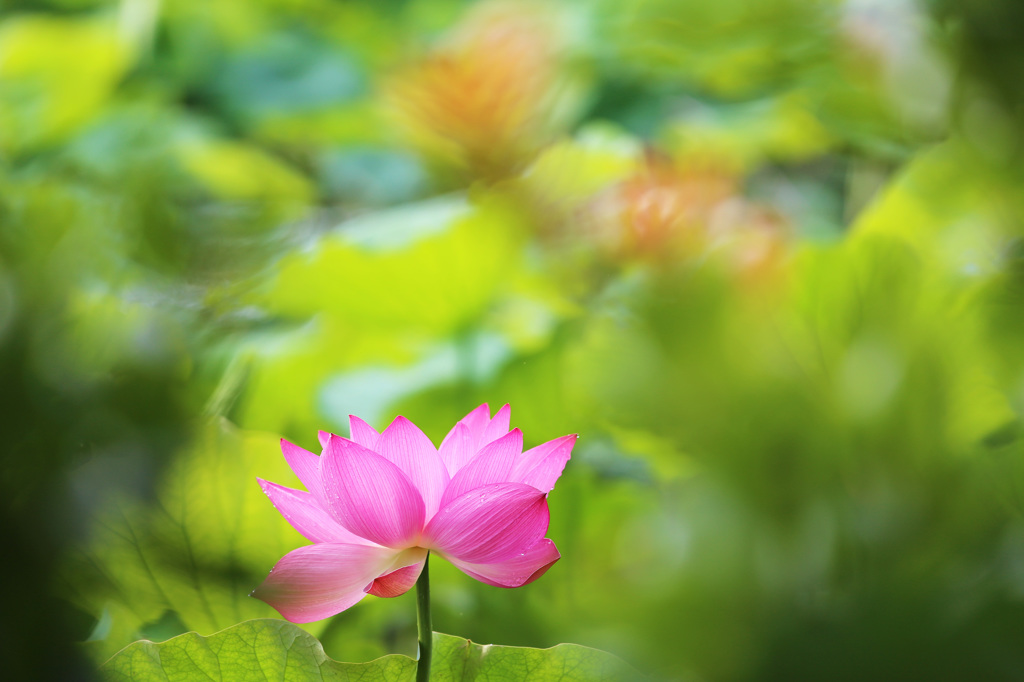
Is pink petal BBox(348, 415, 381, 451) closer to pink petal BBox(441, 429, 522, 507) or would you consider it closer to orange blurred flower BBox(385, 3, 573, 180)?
pink petal BBox(441, 429, 522, 507)

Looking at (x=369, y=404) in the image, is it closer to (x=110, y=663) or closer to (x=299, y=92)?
(x=110, y=663)

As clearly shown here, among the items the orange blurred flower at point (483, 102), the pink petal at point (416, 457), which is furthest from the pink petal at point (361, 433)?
the orange blurred flower at point (483, 102)

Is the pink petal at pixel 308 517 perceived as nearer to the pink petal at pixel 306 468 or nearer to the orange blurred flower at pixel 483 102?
the pink petal at pixel 306 468

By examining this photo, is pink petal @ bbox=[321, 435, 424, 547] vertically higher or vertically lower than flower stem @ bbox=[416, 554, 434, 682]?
higher

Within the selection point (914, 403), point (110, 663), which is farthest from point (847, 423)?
point (110, 663)

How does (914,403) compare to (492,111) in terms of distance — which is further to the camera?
(492,111)

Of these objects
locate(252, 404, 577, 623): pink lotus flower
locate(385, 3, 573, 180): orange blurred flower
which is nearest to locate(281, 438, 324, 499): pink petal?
locate(252, 404, 577, 623): pink lotus flower
